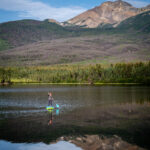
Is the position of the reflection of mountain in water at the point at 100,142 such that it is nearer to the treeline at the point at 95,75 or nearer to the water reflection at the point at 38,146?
the water reflection at the point at 38,146

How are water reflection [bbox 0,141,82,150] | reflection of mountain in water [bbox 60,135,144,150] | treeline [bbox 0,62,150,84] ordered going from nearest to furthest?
reflection of mountain in water [bbox 60,135,144,150], water reflection [bbox 0,141,82,150], treeline [bbox 0,62,150,84]

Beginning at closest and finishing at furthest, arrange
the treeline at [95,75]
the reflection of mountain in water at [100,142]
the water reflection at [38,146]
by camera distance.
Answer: the reflection of mountain in water at [100,142]
the water reflection at [38,146]
the treeline at [95,75]

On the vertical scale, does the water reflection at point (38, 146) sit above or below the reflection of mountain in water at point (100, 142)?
below

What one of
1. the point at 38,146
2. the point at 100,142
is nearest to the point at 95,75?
the point at 100,142

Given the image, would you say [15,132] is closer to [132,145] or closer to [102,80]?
[132,145]

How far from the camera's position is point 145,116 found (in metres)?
35.1

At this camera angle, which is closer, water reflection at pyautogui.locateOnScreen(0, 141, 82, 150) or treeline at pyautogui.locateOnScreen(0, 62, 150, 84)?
water reflection at pyautogui.locateOnScreen(0, 141, 82, 150)

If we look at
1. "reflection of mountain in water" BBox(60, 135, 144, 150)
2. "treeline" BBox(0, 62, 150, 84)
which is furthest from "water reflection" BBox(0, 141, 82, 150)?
"treeline" BBox(0, 62, 150, 84)

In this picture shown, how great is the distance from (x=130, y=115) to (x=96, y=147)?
15.3 metres

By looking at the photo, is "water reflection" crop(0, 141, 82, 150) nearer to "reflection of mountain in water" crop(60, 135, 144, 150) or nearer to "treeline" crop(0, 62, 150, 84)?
"reflection of mountain in water" crop(60, 135, 144, 150)

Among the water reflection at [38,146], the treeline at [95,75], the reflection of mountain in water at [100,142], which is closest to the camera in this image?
the reflection of mountain in water at [100,142]

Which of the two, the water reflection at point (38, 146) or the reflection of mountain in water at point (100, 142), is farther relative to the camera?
the water reflection at point (38, 146)

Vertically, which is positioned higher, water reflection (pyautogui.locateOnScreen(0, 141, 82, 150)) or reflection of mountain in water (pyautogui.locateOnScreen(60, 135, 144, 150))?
reflection of mountain in water (pyautogui.locateOnScreen(60, 135, 144, 150))

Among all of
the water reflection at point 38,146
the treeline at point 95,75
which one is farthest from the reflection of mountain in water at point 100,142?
the treeline at point 95,75
